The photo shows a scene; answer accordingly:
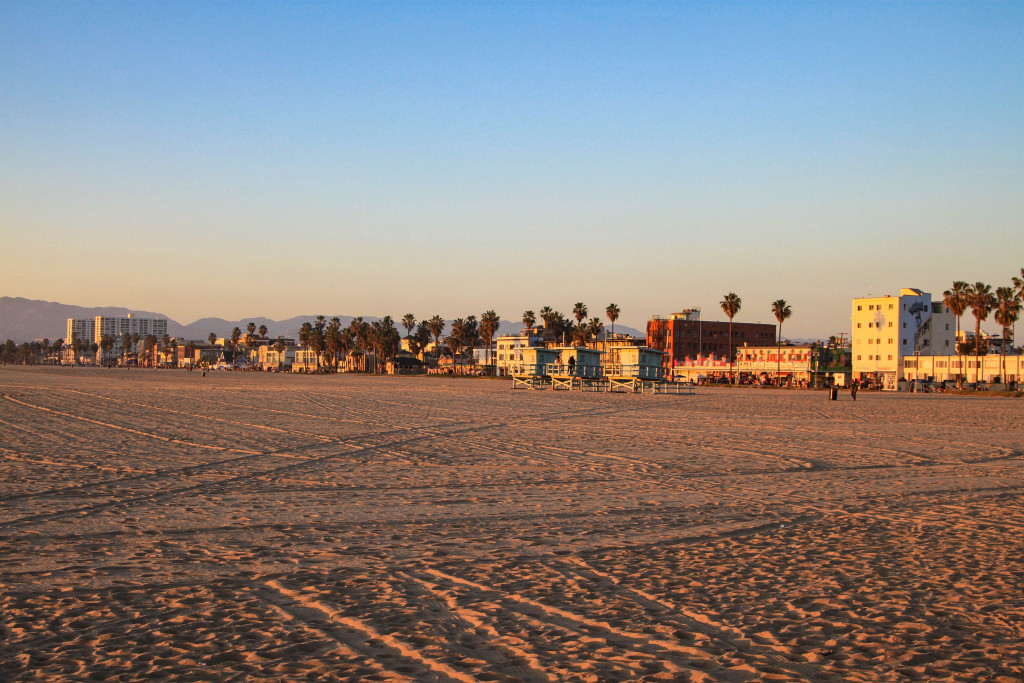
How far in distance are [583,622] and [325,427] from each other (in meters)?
19.5

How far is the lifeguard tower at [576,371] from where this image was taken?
230ft

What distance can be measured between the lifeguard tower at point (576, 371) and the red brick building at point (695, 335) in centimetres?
8677

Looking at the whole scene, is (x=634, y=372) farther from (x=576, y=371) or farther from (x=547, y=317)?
(x=547, y=317)

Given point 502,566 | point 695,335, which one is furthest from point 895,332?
point 502,566

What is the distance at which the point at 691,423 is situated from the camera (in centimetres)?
2995

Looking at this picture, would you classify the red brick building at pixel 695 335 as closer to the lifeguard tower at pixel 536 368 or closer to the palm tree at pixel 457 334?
the palm tree at pixel 457 334

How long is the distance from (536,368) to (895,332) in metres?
70.9

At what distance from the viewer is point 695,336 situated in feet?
544

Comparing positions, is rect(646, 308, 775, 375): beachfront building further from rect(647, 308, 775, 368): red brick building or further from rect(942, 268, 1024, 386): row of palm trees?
rect(942, 268, 1024, 386): row of palm trees

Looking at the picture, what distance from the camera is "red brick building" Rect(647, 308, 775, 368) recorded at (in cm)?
16425

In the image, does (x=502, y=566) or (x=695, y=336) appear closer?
(x=502, y=566)

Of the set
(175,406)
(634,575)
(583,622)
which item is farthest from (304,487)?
(175,406)

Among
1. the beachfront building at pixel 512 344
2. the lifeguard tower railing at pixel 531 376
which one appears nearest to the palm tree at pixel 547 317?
the beachfront building at pixel 512 344

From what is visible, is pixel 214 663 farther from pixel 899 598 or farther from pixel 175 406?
pixel 175 406
